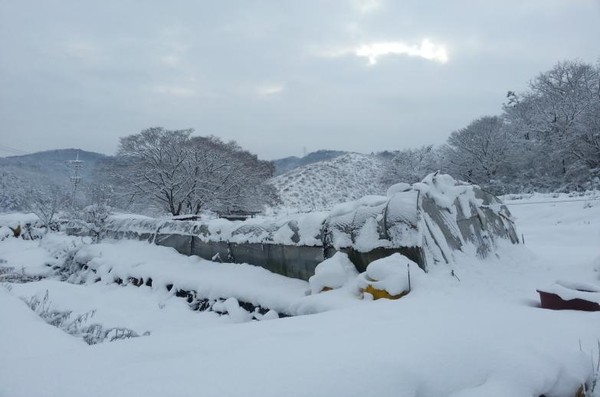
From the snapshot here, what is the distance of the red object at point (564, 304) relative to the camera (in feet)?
12.5

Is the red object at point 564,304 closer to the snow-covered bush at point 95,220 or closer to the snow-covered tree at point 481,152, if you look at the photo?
the snow-covered bush at point 95,220

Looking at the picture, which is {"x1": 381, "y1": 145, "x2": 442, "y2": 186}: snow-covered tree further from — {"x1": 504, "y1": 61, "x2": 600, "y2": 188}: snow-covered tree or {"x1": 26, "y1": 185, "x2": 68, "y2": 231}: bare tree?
{"x1": 26, "y1": 185, "x2": 68, "y2": 231}: bare tree

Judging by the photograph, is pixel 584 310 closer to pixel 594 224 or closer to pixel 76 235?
pixel 594 224

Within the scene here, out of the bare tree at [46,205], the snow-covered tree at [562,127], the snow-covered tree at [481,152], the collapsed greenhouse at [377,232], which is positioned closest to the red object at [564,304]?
the collapsed greenhouse at [377,232]

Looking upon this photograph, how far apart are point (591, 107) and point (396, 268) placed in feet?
81.2

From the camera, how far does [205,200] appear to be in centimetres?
2520

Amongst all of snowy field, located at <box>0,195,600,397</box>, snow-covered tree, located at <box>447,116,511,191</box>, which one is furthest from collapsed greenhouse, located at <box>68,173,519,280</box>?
snow-covered tree, located at <box>447,116,511,191</box>

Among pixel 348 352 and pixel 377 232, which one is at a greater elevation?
pixel 377 232

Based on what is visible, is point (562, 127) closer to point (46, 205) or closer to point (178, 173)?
point (178, 173)

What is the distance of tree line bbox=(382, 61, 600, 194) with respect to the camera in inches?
845

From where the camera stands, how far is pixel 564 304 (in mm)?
3936

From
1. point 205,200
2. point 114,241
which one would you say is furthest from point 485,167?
point 114,241

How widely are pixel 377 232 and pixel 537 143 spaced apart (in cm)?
2651

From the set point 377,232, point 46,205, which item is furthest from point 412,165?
point 377,232
